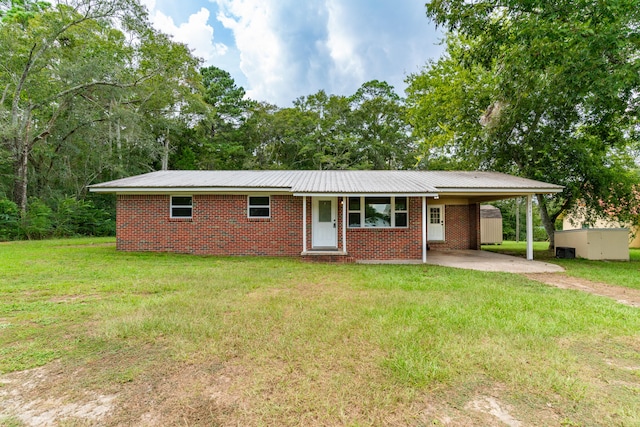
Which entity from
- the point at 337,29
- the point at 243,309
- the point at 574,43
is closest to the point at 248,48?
the point at 337,29

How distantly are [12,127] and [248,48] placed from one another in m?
13.0

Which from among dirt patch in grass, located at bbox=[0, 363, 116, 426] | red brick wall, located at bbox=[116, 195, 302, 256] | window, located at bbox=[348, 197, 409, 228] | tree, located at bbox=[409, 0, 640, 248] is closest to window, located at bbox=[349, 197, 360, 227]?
window, located at bbox=[348, 197, 409, 228]

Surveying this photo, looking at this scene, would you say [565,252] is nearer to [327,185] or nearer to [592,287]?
[592,287]

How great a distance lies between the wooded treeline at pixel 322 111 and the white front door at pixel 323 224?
724 centimetres

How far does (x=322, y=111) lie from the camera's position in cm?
2834

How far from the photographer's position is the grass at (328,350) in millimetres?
2223

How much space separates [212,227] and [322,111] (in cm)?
2087

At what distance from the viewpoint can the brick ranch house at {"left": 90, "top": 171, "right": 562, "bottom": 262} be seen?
968 cm

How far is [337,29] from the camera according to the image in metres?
16.2

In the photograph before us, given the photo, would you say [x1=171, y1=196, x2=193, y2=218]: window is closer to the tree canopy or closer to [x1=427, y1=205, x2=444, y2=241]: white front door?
the tree canopy

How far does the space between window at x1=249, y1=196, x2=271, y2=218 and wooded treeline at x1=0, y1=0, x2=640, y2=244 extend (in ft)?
22.7

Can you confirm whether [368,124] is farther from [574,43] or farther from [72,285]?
[72,285]

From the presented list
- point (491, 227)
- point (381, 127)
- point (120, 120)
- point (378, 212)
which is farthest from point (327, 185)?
point (381, 127)

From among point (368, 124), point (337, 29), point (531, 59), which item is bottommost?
point (531, 59)
